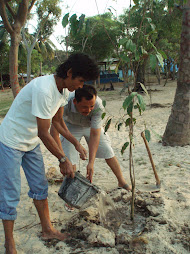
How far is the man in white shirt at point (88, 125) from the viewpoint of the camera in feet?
7.71

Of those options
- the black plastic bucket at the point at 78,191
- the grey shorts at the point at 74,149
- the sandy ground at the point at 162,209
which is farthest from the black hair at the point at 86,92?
the black plastic bucket at the point at 78,191

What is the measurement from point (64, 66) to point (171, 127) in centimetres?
316

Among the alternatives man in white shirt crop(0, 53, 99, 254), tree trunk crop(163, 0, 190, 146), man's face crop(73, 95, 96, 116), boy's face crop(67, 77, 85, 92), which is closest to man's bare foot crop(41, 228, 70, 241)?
man in white shirt crop(0, 53, 99, 254)

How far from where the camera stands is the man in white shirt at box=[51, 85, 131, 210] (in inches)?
92.5

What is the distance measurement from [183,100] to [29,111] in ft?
10.7

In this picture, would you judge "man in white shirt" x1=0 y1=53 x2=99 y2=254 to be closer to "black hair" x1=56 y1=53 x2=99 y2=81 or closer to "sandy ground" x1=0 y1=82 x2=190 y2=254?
"black hair" x1=56 y1=53 x2=99 y2=81

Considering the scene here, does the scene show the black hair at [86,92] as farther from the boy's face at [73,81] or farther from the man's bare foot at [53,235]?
the man's bare foot at [53,235]

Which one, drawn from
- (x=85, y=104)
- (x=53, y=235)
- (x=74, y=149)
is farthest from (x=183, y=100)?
(x=53, y=235)

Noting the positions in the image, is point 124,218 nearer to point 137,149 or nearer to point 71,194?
point 71,194

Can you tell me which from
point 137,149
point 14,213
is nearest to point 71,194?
point 14,213

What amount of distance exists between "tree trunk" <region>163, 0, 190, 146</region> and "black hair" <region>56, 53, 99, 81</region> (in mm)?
2926

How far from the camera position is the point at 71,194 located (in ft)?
6.79

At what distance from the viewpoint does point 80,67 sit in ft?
5.79

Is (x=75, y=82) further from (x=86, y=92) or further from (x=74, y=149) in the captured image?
(x=74, y=149)
